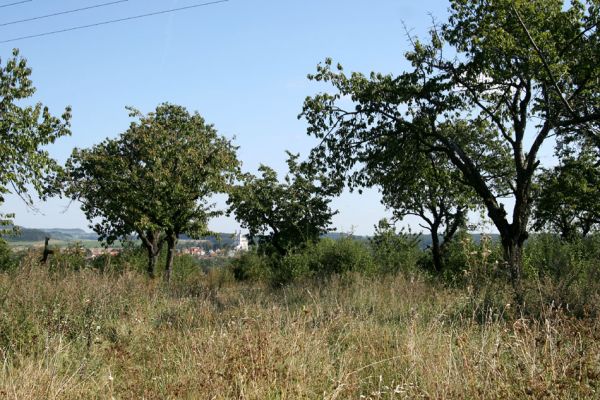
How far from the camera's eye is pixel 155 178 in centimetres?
2570

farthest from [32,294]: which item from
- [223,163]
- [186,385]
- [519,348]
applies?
[223,163]

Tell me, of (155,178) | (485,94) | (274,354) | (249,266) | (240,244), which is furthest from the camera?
(240,244)

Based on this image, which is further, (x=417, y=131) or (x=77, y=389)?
(x=417, y=131)

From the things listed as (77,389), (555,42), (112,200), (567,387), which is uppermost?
(555,42)

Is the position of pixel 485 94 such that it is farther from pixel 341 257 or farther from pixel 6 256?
pixel 6 256

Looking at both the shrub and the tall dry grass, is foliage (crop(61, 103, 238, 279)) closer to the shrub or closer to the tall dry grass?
the shrub

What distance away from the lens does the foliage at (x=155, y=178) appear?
2588 cm

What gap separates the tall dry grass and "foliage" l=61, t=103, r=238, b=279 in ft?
56.6

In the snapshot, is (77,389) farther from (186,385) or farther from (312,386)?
(312,386)

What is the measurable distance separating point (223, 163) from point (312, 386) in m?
24.8

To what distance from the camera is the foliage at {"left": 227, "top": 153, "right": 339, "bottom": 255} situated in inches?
1282

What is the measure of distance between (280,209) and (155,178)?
9.88m

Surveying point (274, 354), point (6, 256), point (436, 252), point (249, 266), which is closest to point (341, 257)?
point (436, 252)

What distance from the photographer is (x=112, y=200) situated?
2628cm
